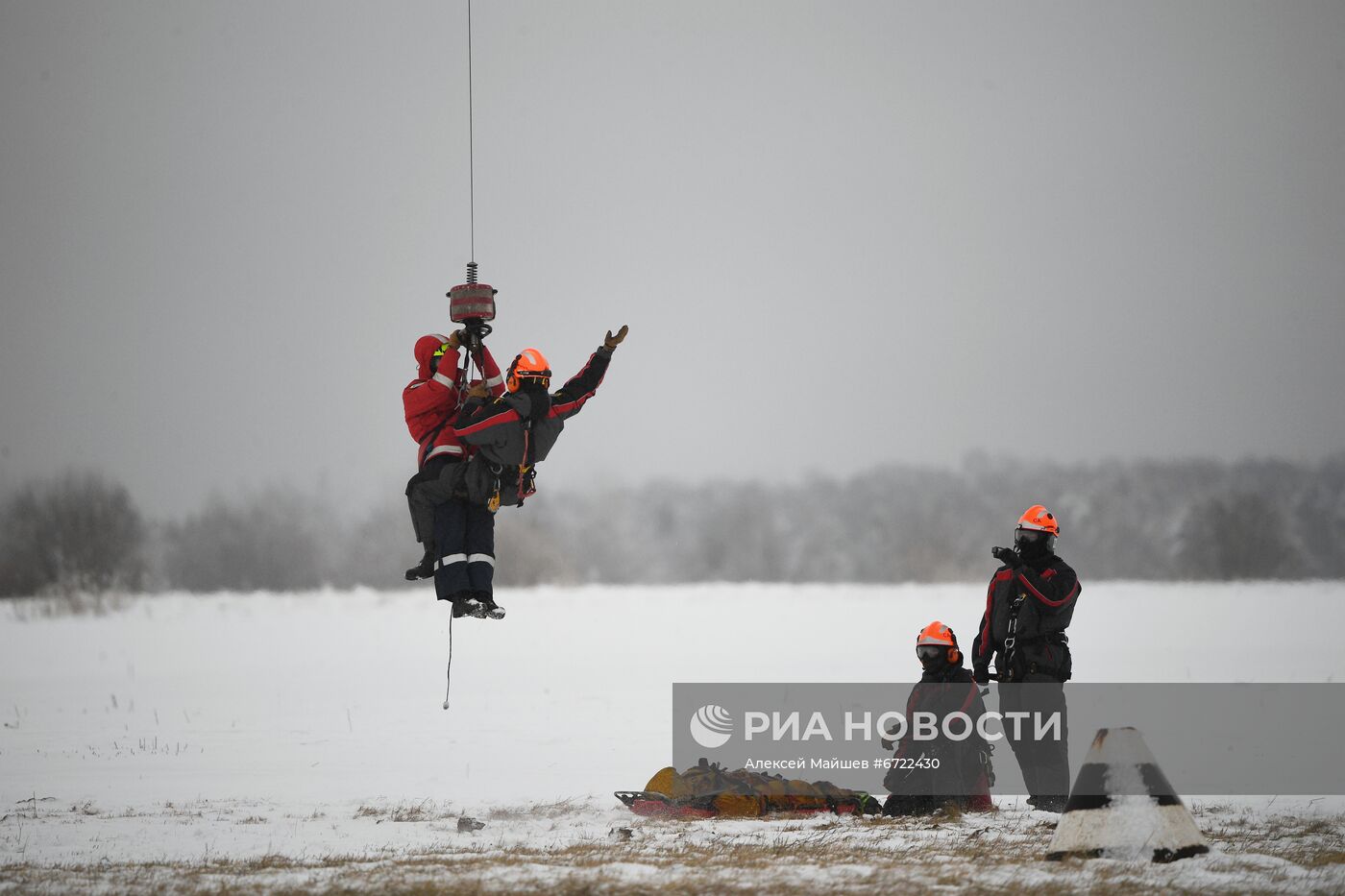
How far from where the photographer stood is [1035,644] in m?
11.2

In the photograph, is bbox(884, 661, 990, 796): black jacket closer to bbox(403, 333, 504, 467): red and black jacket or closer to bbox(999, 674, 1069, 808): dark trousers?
bbox(999, 674, 1069, 808): dark trousers

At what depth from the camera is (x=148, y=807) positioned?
11.5 meters

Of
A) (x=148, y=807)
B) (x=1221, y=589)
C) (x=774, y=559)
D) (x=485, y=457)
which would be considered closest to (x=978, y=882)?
(x=485, y=457)

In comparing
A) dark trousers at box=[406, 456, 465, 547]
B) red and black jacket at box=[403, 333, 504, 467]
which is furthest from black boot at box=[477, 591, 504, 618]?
red and black jacket at box=[403, 333, 504, 467]

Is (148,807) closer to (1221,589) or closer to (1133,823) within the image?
(1133,823)

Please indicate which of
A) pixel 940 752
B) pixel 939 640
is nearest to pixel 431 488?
pixel 939 640

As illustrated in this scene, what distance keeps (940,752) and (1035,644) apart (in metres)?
1.25

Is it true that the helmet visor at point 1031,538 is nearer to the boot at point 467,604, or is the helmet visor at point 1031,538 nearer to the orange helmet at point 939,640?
the orange helmet at point 939,640

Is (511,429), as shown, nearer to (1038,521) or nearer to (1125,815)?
(1038,521)

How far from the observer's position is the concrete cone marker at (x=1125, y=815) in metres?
8.28

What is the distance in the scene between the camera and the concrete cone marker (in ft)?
27.2

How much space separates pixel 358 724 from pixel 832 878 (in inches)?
470

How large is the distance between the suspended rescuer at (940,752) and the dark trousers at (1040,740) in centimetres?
46

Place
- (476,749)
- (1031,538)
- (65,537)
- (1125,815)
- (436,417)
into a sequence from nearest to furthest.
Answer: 1. (1125,815)
2. (436,417)
3. (1031,538)
4. (476,749)
5. (65,537)
